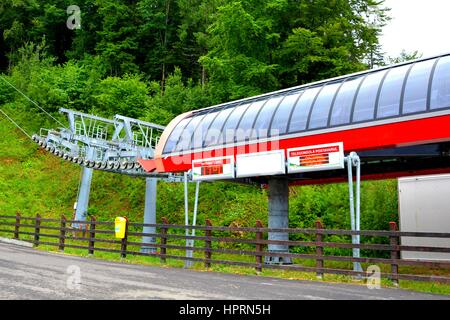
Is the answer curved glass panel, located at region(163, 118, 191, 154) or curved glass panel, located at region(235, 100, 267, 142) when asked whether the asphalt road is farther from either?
curved glass panel, located at region(163, 118, 191, 154)

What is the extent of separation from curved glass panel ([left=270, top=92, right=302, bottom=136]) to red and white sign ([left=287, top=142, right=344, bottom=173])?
1015 mm

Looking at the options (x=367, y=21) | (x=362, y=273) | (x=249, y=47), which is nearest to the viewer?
(x=362, y=273)

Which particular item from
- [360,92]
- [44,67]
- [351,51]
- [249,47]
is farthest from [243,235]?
[44,67]

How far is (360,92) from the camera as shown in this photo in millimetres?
13312

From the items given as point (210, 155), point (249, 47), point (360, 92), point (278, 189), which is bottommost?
point (278, 189)

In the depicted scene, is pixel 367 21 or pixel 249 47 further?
pixel 367 21

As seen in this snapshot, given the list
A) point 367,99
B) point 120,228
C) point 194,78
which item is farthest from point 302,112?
point 194,78

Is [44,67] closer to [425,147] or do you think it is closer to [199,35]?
[199,35]

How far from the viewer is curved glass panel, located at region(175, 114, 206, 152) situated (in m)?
17.7

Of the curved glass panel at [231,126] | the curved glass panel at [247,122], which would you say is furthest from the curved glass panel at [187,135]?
the curved glass panel at [247,122]

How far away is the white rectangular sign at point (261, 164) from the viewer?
1405cm

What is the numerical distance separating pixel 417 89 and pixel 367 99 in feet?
4.54

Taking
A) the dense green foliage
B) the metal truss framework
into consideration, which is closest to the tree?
the dense green foliage
